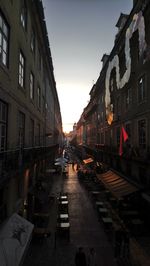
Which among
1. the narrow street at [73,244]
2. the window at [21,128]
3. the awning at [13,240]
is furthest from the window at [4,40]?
the narrow street at [73,244]

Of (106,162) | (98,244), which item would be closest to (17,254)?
(98,244)

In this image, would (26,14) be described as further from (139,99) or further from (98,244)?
(98,244)

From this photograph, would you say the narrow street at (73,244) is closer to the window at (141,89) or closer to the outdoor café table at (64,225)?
the outdoor café table at (64,225)

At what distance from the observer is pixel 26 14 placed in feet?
52.8

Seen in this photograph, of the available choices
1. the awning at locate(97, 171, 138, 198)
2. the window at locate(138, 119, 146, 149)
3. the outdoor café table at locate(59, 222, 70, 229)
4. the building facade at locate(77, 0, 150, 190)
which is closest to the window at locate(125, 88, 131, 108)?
the building facade at locate(77, 0, 150, 190)

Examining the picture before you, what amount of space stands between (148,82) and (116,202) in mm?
11290

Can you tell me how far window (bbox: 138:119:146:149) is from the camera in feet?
56.5

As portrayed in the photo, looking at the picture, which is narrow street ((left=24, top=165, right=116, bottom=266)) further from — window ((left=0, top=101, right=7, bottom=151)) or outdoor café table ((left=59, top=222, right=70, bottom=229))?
window ((left=0, top=101, right=7, bottom=151))

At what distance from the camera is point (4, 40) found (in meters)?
11.0

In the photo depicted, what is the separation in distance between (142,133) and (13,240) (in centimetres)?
1248

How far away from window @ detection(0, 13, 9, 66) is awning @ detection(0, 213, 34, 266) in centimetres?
765

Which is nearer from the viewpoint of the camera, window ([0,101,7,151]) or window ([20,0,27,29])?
window ([0,101,7,151])

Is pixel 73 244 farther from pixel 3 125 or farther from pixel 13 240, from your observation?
pixel 3 125

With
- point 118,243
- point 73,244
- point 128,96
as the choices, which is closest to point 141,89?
point 128,96
